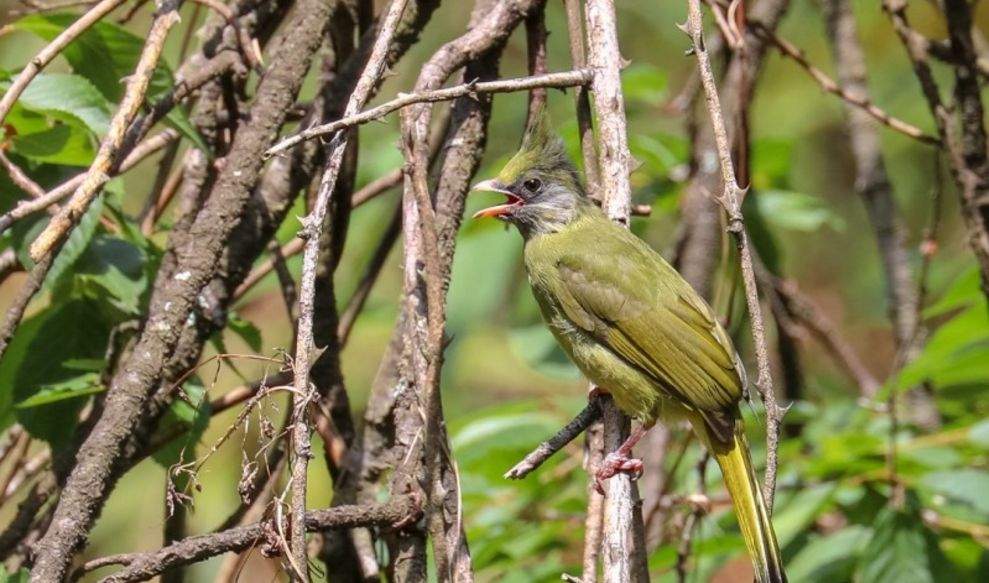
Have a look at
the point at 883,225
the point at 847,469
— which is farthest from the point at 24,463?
the point at 883,225

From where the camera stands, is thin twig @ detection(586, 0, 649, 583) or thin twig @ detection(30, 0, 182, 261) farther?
thin twig @ detection(586, 0, 649, 583)

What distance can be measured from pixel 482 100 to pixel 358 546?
1.17 metres

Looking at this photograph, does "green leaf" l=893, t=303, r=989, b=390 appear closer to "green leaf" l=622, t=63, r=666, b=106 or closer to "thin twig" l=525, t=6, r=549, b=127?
"green leaf" l=622, t=63, r=666, b=106

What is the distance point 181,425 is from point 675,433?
2263mm

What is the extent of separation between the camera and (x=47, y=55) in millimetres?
2633

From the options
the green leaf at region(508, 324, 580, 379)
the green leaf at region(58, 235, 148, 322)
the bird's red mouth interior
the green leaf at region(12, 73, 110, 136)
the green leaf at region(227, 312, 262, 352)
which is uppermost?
the bird's red mouth interior

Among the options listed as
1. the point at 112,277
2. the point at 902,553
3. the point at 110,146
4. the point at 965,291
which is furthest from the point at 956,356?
the point at 110,146

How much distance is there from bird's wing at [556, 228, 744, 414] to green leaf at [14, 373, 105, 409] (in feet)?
4.82

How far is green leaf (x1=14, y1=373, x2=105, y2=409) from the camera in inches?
111

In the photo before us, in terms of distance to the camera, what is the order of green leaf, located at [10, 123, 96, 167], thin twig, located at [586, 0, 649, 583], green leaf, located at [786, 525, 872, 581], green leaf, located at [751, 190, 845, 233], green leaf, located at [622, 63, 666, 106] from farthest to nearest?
green leaf, located at [751, 190, 845, 233]
green leaf, located at [622, 63, 666, 106]
green leaf, located at [786, 525, 872, 581]
green leaf, located at [10, 123, 96, 167]
thin twig, located at [586, 0, 649, 583]

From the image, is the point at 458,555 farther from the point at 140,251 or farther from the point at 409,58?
the point at 409,58

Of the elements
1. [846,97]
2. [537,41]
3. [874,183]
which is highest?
[874,183]

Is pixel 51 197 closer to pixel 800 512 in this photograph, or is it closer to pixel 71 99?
pixel 71 99

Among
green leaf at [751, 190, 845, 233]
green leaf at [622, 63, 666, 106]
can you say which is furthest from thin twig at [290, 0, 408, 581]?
green leaf at [751, 190, 845, 233]
